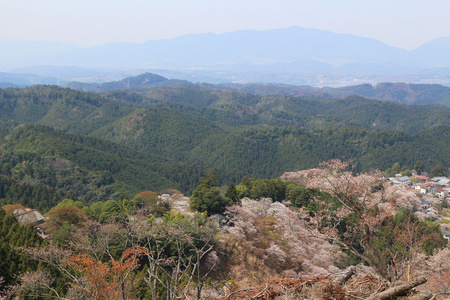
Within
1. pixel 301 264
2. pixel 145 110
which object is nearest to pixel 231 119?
pixel 145 110

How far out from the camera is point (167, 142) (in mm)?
110812

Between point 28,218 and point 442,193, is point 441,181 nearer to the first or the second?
point 442,193

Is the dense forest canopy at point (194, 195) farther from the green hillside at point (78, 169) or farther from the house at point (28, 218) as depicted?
the house at point (28, 218)

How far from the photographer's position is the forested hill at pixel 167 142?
203ft

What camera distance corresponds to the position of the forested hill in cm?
6197

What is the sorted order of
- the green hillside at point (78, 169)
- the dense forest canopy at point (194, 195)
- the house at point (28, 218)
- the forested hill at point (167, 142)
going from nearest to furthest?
the dense forest canopy at point (194, 195)
the house at point (28, 218)
the green hillside at point (78, 169)
the forested hill at point (167, 142)

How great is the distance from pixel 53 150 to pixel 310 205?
53747 mm

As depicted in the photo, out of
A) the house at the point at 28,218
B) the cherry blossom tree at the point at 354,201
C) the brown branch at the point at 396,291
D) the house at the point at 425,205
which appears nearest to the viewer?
the brown branch at the point at 396,291

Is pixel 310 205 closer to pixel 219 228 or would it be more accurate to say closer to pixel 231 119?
pixel 219 228

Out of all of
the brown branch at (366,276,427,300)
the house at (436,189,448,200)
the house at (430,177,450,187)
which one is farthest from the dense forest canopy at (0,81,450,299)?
the house at (436,189,448,200)

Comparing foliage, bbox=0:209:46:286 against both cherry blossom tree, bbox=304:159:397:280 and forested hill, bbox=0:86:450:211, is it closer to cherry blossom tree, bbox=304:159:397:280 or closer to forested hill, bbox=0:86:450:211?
cherry blossom tree, bbox=304:159:397:280

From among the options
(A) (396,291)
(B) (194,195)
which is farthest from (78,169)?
(A) (396,291)

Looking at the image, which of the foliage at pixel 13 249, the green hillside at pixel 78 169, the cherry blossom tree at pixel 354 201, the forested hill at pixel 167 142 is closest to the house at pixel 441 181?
the forested hill at pixel 167 142

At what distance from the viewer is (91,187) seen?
5853 cm
